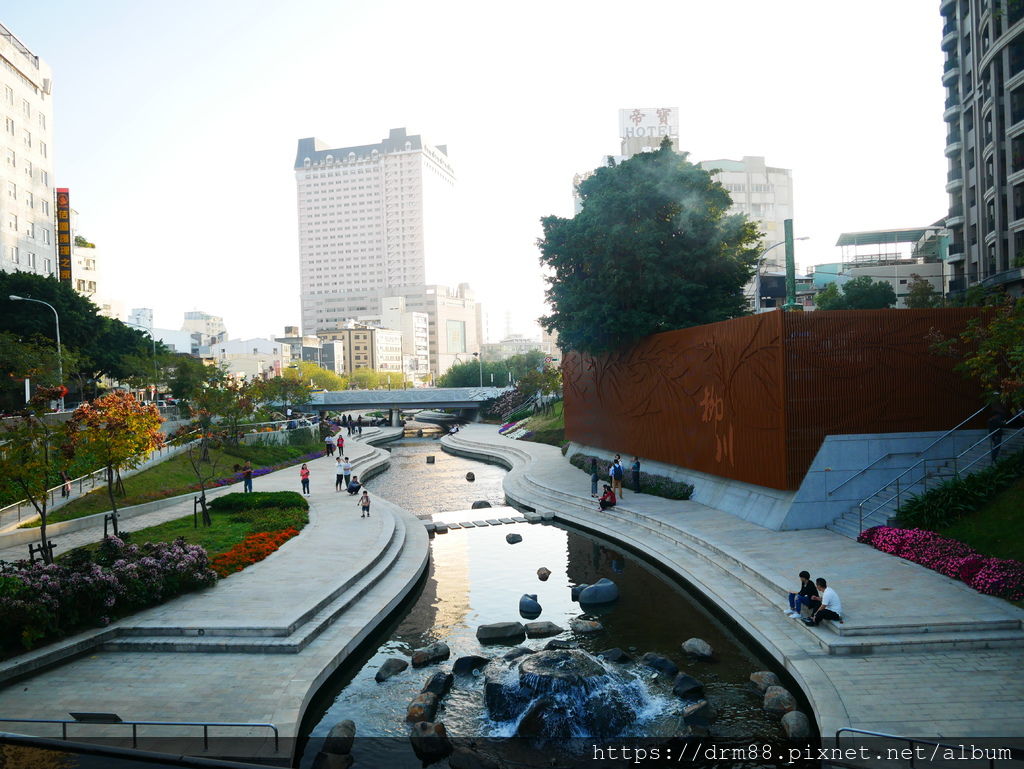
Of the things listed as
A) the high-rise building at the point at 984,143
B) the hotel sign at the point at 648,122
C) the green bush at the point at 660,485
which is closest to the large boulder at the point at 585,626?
the green bush at the point at 660,485

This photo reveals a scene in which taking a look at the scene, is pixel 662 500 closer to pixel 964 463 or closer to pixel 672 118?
pixel 964 463

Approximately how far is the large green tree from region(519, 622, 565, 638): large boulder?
59.0ft

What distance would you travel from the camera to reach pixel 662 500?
2805 cm

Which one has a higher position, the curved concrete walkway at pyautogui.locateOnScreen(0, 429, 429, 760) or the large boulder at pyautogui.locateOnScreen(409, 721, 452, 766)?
the curved concrete walkway at pyautogui.locateOnScreen(0, 429, 429, 760)

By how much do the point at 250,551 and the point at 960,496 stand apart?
19556 mm

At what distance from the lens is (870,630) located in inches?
523

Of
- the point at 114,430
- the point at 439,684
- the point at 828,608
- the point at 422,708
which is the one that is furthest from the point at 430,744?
the point at 114,430

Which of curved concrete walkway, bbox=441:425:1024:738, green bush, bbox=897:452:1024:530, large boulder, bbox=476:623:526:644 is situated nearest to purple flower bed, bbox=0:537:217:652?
large boulder, bbox=476:623:526:644

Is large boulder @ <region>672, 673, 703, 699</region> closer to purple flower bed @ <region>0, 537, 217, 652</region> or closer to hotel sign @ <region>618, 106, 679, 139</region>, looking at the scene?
purple flower bed @ <region>0, 537, 217, 652</region>

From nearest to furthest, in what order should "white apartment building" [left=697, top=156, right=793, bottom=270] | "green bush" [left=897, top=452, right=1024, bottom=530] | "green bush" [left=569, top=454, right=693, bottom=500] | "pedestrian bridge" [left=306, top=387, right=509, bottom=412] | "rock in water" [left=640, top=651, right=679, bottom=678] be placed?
"rock in water" [left=640, top=651, right=679, bottom=678] < "green bush" [left=897, top=452, right=1024, bottom=530] < "green bush" [left=569, top=454, right=693, bottom=500] < "pedestrian bridge" [left=306, top=387, right=509, bottom=412] < "white apartment building" [left=697, top=156, right=793, bottom=270]

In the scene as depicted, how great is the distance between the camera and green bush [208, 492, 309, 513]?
28.0 meters

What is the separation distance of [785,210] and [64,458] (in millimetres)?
93633

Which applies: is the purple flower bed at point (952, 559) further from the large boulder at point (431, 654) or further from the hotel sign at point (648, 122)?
the hotel sign at point (648, 122)

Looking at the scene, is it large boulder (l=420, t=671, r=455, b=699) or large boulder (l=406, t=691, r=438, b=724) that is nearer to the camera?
large boulder (l=406, t=691, r=438, b=724)
